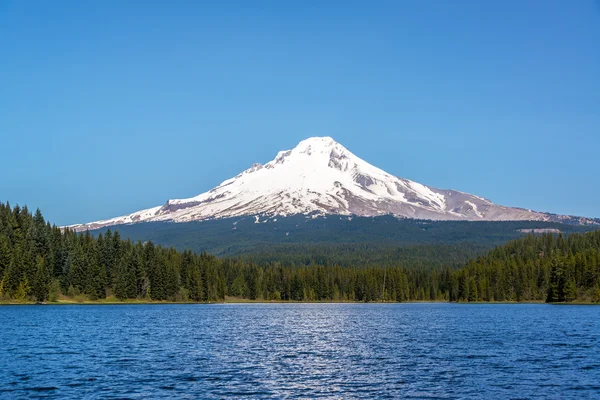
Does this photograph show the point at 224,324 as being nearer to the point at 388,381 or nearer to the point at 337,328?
the point at 337,328

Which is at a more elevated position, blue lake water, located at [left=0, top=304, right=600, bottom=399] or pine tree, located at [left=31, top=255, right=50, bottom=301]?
pine tree, located at [left=31, top=255, right=50, bottom=301]

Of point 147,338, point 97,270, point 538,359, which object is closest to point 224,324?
point 147,338

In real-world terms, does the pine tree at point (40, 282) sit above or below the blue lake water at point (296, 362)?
above

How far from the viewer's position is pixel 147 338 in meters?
80.8

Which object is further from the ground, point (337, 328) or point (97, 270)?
point (97, 270)

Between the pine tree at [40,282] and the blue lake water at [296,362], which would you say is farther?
the pine tree at [40,282]

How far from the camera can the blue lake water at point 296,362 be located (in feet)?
153

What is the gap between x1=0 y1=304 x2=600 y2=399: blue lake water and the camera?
153ft

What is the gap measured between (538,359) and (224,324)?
190 ft

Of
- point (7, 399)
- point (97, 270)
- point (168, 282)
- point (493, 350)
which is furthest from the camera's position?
point (168, 282)

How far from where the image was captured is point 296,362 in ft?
200

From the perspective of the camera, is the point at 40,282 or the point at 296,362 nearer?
the point at 296,362

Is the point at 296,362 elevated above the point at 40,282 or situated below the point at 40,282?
below

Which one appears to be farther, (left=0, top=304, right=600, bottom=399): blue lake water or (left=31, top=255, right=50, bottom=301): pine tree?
(left=31, top=255, right=50, bottom=301): pine tree
